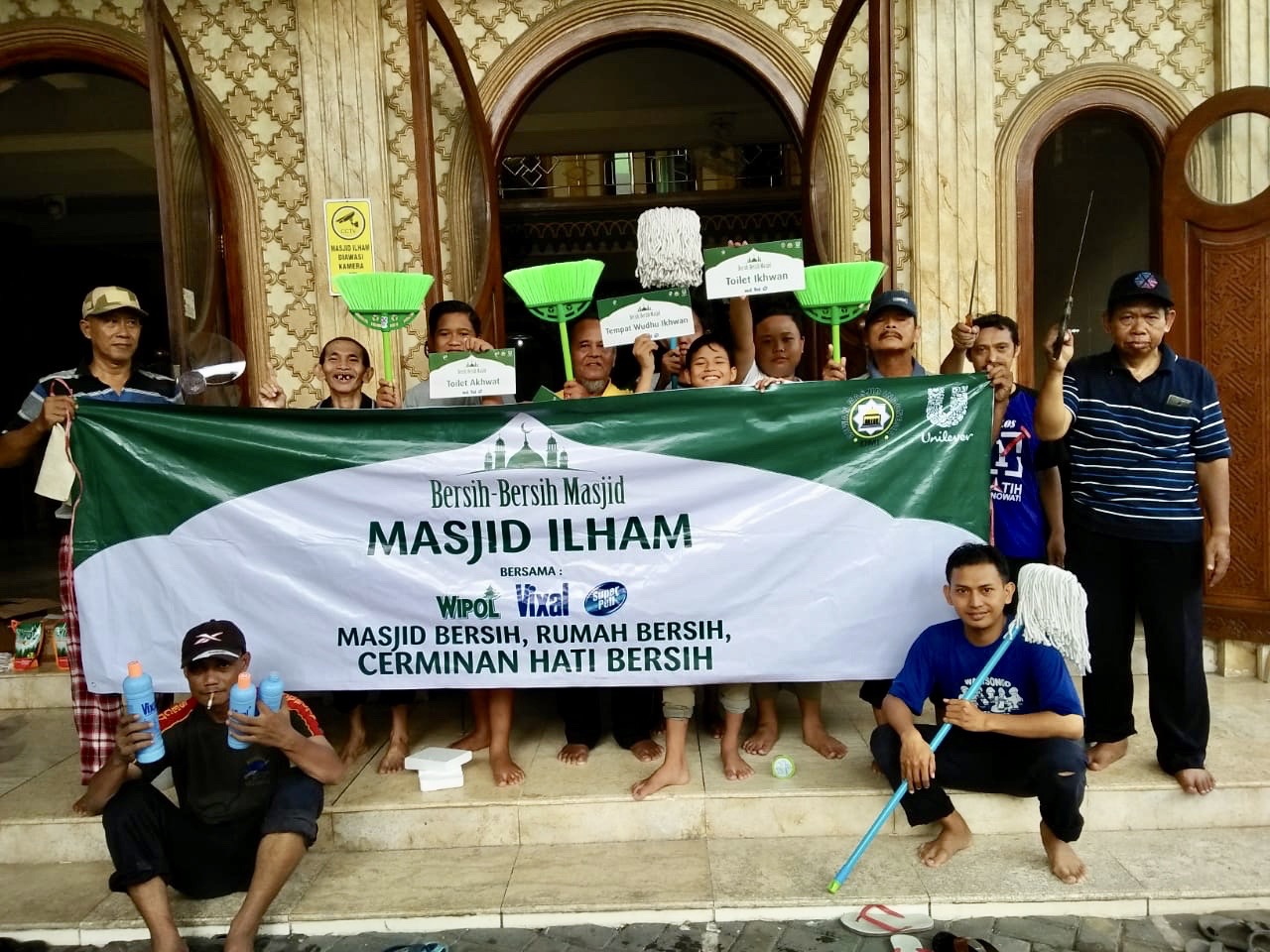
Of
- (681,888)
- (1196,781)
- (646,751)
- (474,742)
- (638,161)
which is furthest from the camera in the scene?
(638,161)

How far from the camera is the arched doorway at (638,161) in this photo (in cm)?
595

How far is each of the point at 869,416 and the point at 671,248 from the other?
1.13 m

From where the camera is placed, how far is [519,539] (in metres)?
3.03

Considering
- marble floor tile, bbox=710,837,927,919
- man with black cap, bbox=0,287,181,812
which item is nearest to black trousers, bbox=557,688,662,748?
marble floor tile, bbox=710,837,927,919

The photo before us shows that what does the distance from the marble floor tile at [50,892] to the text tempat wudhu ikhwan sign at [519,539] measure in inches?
24.4

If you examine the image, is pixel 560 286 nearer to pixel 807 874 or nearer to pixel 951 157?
pixel 807 874

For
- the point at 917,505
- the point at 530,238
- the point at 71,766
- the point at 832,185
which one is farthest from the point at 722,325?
the point at 71,766

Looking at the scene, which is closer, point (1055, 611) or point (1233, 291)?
point (1055, 611)

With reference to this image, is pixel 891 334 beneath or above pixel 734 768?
above

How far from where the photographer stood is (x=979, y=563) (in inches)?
105

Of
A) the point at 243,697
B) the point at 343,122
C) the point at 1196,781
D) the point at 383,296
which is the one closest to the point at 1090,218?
the point at 1196,781

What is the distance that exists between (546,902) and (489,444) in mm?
1468

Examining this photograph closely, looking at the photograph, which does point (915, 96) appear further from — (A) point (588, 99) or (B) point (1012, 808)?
(B) point (1012, 808)

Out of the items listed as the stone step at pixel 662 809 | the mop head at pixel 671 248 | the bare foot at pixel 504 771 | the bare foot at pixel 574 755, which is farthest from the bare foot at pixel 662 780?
the mop head at pixel 671 248
